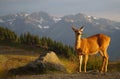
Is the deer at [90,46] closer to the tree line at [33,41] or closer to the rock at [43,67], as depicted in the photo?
the rock at [43,67]

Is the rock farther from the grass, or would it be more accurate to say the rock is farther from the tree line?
the tree line

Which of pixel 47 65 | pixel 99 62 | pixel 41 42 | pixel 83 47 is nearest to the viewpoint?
pixel 83 47

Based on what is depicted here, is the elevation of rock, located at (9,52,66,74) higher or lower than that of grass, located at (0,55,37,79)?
higher

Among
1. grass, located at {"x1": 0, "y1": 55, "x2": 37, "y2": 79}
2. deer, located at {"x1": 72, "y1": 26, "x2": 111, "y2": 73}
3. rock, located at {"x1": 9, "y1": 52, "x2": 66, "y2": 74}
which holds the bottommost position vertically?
grass, located at {"x1": 0, "y1": 55, "x2": 37, "y2": 79}

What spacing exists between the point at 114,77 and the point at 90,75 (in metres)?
1.82

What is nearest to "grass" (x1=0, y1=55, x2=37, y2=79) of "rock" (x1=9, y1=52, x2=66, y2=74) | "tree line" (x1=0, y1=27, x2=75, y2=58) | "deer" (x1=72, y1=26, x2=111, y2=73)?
"rock" (x1=9, y1=52, x2=66, y2=74)

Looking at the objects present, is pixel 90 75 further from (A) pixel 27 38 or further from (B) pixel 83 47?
(A) pixel 27 38

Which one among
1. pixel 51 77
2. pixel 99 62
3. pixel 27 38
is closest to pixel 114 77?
pixel 51 77

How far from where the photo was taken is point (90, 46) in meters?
29.4

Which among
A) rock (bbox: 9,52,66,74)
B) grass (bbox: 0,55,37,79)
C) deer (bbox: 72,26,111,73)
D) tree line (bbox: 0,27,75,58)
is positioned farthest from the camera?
tree line (bbox: 0,27,75,58)

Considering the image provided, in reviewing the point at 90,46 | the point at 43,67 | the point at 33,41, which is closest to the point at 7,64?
the point at 43,67

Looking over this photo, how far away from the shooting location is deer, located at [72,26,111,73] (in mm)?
28469

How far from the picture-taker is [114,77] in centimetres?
2392

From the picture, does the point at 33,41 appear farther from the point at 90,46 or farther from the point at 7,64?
the point at 90,46
